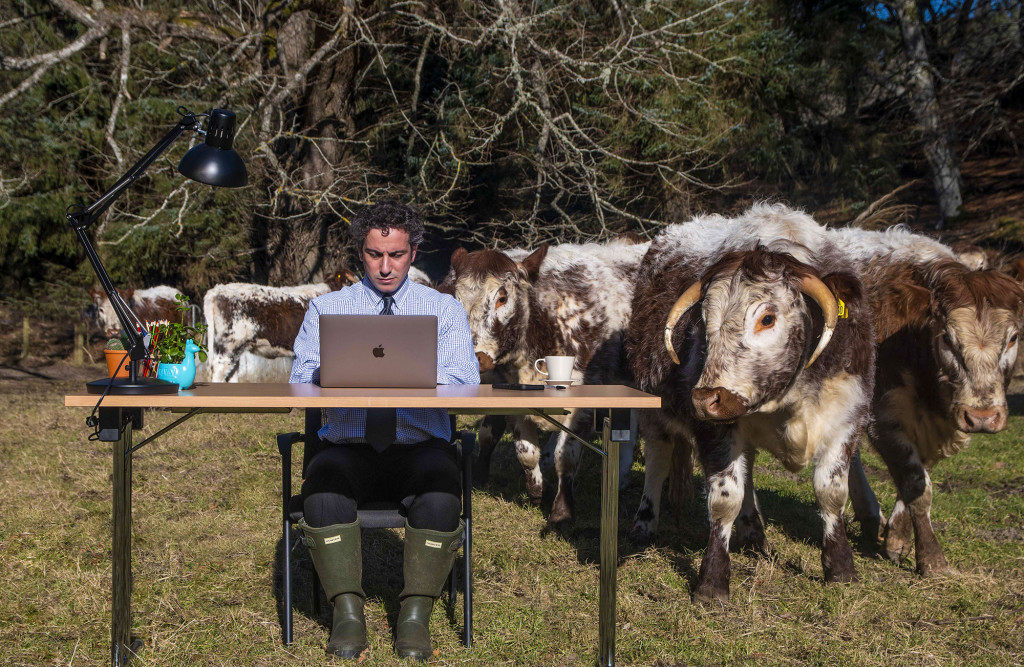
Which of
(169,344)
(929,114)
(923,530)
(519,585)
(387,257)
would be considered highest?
(929,114)

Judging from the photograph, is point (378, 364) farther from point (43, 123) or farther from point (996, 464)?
point (43, 123)

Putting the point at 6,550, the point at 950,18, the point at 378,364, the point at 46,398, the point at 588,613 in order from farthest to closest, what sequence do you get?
1. the point at 950,18
2. the point at 46,398
3. the point at 6,550
4. the point at 588,613
5. the point at 378,364

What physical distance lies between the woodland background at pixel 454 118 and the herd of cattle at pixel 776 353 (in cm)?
415

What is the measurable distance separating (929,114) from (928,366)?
14780 millimetres

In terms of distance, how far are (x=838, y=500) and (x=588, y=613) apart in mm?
1421

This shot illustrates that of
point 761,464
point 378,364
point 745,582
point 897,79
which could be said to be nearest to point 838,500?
point 745,582

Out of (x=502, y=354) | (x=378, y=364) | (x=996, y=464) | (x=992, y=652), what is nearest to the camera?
(x=378, y=364)

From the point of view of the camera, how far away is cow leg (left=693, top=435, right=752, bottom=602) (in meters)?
4.52

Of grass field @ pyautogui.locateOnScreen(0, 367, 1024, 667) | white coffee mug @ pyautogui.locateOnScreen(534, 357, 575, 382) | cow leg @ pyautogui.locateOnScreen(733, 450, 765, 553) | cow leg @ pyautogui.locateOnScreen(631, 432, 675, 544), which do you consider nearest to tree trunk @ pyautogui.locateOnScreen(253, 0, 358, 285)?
grass field @ pyautogui.locateOnScreen(0, 367, 1024, 667)

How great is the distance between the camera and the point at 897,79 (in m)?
19.6

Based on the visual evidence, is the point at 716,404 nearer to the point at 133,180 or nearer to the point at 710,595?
the point at 710,595

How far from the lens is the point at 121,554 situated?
11.0 feet

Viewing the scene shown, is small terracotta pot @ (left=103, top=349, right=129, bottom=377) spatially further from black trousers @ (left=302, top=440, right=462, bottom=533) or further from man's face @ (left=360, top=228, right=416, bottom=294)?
man's face @ (left=360, top=228, right=416, bottom=294)

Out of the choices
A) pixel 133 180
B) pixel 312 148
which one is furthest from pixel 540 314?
pixel 312 148
